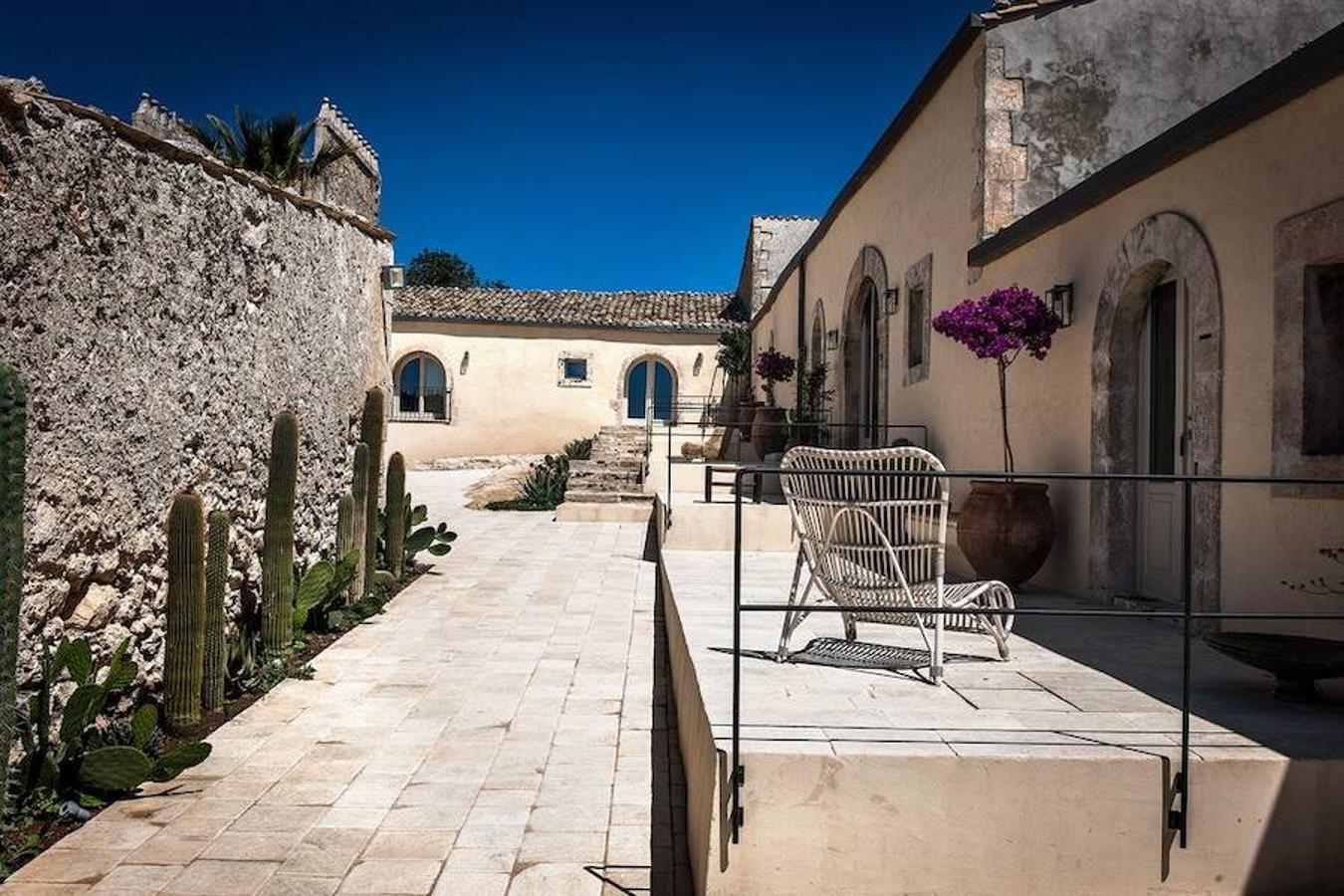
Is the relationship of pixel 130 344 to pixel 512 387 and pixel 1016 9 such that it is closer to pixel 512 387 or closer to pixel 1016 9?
pixel 1016 9

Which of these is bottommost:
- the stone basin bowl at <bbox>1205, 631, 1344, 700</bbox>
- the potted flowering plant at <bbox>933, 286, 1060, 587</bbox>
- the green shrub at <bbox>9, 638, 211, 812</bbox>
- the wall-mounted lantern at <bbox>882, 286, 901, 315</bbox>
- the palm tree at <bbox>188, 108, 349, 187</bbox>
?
the green shrub at <bbox>9, 638, 211, 812</bbox>

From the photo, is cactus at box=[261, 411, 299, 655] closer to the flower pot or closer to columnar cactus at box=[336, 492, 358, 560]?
columnar cactus at box=[336, 492, 358, 560]

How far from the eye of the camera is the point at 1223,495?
15.8 ft

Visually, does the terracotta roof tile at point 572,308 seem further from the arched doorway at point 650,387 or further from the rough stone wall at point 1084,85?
the rough stone wall at point 1084,85

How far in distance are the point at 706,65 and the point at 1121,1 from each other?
6.56 m

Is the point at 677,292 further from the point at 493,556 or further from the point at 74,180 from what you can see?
the point at 74,180

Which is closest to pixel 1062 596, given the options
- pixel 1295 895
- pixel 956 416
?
pixel 956 416

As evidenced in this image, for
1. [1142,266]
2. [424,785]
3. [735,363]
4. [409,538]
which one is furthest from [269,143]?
[424,785]

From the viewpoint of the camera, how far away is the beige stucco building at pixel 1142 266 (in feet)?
14.0

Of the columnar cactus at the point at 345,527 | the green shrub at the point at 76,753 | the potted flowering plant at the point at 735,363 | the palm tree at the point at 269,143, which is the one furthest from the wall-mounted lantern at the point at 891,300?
the potted flowering plant at the point at 735,363

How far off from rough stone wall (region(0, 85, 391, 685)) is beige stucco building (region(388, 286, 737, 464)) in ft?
59.5

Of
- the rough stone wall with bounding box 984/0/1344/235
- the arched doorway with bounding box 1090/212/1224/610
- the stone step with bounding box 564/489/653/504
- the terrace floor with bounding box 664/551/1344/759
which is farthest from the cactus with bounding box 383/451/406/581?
the stone step with bounding box 564/489/653/504

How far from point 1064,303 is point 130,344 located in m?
5.20

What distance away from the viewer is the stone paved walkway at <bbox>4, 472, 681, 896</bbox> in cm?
321
